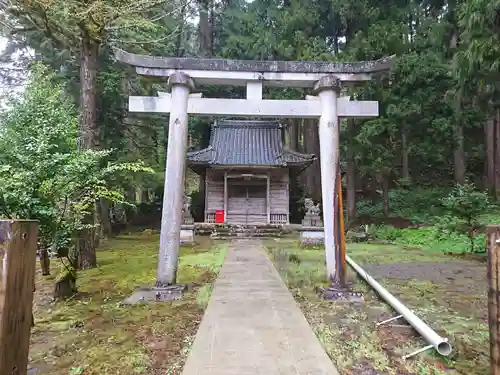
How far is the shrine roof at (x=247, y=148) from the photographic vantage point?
17.4 metres

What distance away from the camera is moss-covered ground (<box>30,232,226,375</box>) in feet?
10.0

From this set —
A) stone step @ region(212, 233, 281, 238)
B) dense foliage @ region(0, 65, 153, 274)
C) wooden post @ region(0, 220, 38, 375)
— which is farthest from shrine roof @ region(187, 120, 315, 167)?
wooden post @ region(0, 220, 38, 375)

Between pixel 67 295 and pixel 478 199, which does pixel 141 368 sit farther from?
pixel 478 199

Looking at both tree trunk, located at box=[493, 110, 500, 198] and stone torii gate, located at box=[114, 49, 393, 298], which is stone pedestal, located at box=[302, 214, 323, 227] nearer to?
stone torii gate, located at box=[114, 49, 393, 298]

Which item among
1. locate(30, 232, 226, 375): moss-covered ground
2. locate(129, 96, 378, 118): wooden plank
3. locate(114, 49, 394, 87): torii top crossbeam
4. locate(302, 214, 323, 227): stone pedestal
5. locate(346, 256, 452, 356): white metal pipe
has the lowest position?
locate(30, 232, 226, 375): moss-covered ground

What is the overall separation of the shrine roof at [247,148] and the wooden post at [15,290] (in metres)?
15.3

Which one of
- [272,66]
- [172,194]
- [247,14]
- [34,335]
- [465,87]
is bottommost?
[34,335]

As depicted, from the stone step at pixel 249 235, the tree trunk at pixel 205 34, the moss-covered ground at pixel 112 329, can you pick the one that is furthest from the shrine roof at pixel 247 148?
the moss-covered ground at pixel 112 329

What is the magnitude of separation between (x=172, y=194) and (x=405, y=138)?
45.4 ft

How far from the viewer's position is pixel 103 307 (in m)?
4.91

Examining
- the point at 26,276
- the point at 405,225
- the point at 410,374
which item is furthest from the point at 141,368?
the point at 405,225

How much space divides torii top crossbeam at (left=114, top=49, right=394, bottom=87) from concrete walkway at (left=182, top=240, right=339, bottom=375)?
3219 millimetres

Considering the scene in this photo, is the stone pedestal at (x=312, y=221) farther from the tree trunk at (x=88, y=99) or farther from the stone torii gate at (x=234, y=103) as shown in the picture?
the stone torii gate at (x=234, y=103)

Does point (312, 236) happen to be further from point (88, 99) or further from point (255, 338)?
point (255, 338)
